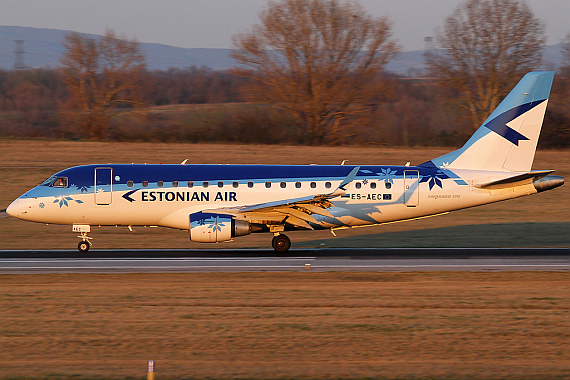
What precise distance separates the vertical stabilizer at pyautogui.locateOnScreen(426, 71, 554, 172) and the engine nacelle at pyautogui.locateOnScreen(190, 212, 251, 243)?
31.8ft

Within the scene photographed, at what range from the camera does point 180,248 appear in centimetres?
2595

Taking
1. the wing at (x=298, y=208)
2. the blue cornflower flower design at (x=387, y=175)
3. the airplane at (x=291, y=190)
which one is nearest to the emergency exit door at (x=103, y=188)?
the airplane at (x=291, y=190)

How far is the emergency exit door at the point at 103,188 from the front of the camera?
24156 mm

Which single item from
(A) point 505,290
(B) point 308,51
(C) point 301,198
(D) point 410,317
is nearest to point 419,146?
(B) point 308,51

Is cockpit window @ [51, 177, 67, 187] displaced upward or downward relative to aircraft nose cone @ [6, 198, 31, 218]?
upward

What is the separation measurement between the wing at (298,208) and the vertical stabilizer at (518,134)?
5.38 metres

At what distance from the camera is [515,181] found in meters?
24.5

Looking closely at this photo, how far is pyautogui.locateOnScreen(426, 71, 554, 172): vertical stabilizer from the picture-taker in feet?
83.8

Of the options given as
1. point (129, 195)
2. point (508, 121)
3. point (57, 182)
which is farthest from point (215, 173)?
point (508, 121)

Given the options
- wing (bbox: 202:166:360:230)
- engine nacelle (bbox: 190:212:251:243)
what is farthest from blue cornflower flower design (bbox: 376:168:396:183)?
engine nacelle (bbox: 190:212:251:243)

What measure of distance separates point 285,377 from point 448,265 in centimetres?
1284

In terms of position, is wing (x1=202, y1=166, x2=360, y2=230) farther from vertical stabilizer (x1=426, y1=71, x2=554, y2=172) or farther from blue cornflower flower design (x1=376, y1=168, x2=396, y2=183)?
vertical stabilizer (x1=426, y1=71, x2=554, y2=172)

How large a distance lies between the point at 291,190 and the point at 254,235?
6638mm

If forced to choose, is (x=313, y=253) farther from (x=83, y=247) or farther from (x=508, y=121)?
(x=508, y=121)
